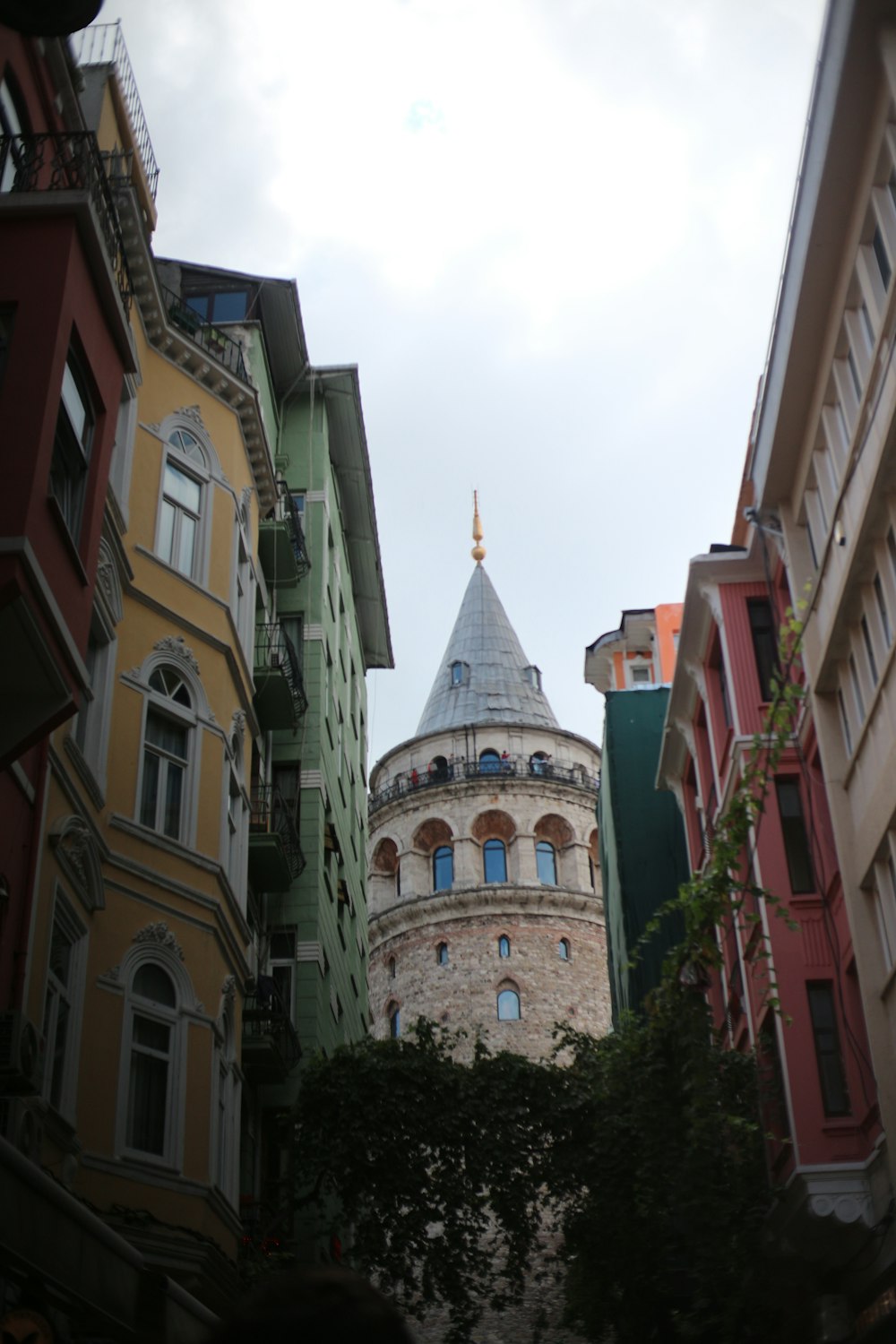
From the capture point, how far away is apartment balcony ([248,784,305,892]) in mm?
23625

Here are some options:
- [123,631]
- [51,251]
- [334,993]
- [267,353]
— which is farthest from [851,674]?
[267,353]

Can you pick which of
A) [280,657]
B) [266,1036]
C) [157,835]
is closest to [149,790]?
[157,835]

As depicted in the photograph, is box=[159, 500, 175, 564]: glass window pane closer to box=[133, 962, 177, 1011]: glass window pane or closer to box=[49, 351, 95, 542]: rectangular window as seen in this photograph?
box=[133, 962, 177, 1011]: glass window pane

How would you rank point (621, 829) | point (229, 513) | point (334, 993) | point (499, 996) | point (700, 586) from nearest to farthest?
1. point (229, 513)
2. point (700, 586)
3. point (334, 993)
4. point (621, 829)
5. point (499, 996)

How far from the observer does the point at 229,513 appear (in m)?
21.1

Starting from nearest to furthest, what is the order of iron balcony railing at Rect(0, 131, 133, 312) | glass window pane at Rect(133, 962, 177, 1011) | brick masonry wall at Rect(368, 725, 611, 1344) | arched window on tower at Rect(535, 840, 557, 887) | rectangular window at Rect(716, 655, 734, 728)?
1. iron balcony railing at Rect(0, 131, 133, 312)
2. glass window pane at Rect(133, 962, 177, 1011)
3. rectangular window at Rect(716, 655, 734, 728)
4. brick masonry wall at Rect(368, 725, 611, 1344)
5. arched window on tower at Rect(535, 840, 557, 887)

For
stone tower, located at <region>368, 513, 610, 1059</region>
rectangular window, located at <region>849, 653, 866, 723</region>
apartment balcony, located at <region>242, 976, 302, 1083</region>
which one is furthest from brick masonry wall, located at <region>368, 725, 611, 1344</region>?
rectangular window, located at <region>849, 653, 866, 723</region>

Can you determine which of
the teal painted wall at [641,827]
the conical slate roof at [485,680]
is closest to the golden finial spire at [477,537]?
the conical slate roof at [485,680]

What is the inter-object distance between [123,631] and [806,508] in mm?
8623

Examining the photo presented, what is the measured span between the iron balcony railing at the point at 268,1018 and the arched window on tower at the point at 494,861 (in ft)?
130

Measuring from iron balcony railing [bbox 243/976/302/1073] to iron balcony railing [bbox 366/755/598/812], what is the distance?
136 ft

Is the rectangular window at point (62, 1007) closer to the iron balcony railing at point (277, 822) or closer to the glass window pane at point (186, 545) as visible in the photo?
the glass window pane at point (186, 545)

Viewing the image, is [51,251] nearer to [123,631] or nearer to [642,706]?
[123,631]

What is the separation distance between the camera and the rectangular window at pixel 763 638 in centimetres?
2242
